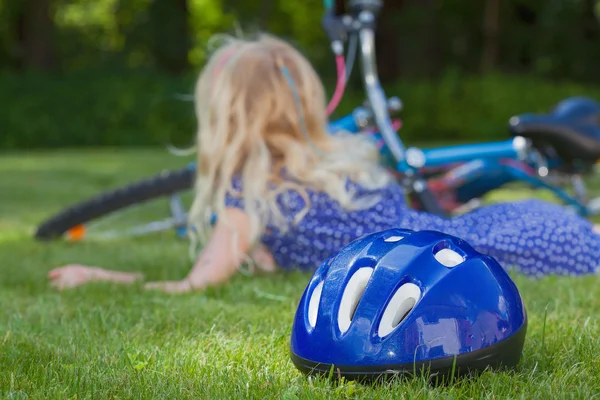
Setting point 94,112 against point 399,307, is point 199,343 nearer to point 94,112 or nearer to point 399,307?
point 399,307

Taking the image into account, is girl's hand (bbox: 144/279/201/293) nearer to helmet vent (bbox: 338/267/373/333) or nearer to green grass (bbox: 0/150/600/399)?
green grass (bbox: 0/150/600/399)

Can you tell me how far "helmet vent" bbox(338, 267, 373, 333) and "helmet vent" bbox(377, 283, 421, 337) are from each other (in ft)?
0.27

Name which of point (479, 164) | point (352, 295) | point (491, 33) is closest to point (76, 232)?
point (479, 164)

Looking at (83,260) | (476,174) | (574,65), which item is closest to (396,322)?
(83,260)

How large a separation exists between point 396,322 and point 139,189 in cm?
304

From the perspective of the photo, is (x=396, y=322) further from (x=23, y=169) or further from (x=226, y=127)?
(x=23, y=169)

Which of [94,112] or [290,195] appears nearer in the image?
[290,195]

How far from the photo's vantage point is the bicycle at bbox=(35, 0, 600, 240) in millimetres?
4508

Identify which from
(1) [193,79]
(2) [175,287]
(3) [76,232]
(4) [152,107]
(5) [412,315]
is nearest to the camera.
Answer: (5) [412,315]

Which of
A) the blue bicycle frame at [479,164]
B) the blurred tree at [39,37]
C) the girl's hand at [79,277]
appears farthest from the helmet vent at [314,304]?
the blurred tree at [39,37]

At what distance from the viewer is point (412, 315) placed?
1.94 m

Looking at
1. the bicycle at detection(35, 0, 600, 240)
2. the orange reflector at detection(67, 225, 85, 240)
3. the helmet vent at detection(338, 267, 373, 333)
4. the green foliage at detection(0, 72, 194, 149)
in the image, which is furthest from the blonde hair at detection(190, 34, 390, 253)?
Result: the green foliage at detection(0, 72, 194, 149)

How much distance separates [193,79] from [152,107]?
1.40 meters

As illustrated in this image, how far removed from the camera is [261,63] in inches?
137
